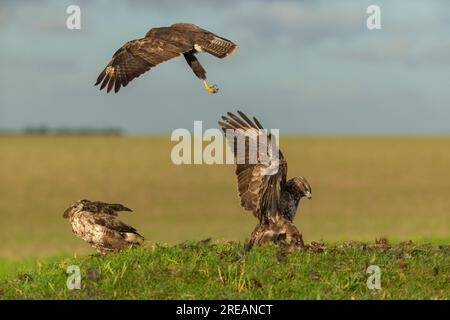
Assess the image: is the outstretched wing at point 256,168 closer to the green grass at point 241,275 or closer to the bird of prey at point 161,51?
Result: the green grass at point 241,275

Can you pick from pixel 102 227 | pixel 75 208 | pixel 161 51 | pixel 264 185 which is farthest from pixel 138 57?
pixel 264 185

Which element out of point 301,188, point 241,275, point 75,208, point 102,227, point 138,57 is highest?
point 138,57

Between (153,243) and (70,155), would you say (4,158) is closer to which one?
(70,155)

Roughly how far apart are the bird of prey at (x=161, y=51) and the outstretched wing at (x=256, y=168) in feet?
4.23

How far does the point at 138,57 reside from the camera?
14266mm

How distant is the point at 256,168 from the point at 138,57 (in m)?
3.44

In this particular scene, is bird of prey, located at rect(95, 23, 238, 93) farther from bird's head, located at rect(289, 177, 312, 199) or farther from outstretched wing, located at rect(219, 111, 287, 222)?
bird's head, located at rect(289, 177, 312, 199)

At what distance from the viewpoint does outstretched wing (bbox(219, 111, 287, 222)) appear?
12266 mm

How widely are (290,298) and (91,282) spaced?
298 centimetres

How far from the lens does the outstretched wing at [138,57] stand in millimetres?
13859

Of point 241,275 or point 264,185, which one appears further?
point 264,185

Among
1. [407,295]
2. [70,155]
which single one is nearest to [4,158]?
[70,155]

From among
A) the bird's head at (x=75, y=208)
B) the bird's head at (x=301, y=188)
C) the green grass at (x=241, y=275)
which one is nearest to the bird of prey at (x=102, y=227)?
the bird's head at (x=75, y=208)

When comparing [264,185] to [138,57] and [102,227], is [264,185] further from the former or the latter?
[138,57]
